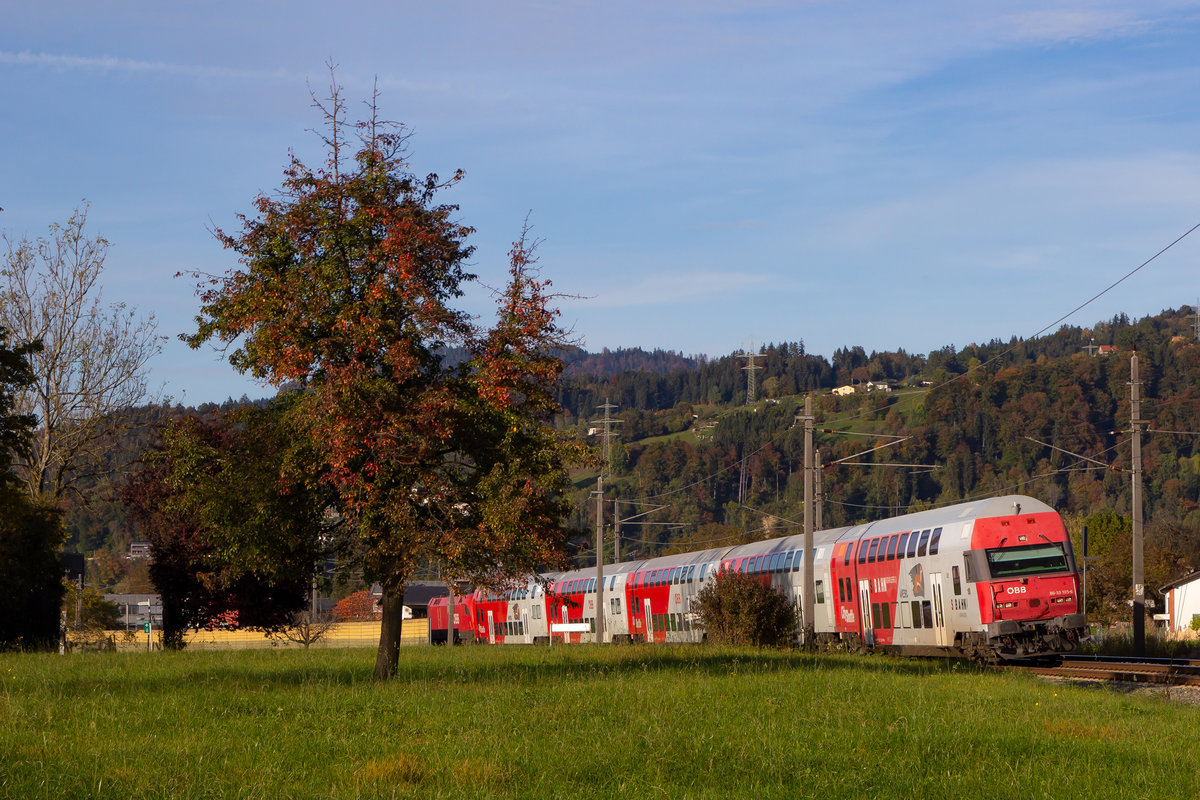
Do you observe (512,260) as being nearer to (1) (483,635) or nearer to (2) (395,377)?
(2) (395,377)

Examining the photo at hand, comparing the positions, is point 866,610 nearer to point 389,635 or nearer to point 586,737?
point 389,635

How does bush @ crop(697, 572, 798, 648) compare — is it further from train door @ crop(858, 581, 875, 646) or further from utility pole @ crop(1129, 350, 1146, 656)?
utility pole @ crop(1129, 350, 1146, 656)

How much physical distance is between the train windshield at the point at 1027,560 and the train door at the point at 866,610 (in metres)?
6.45

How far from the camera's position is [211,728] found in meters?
14.2

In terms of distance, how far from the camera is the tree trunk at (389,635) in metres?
21.4

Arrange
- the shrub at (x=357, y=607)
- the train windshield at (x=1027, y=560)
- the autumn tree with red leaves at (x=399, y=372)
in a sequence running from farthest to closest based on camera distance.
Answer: the shrub at (x=357, y=607) < the train windshield at (x=1027, y=560) < the autumn tree with red leaves at (x=399, y=372)

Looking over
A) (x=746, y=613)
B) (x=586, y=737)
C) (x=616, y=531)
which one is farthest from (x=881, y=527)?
(x=586, y=737)

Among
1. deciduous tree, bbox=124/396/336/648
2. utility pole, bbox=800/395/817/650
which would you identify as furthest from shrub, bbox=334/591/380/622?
deciduous tree, bbox=124/396/336/648

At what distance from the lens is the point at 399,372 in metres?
19.1

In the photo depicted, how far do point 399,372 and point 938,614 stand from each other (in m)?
18.4

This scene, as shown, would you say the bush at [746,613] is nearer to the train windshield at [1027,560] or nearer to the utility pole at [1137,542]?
the train windshield at [1027,560]

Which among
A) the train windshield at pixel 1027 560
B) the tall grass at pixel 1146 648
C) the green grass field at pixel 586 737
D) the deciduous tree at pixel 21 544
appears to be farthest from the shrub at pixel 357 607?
the green grass field at pixel 586 737

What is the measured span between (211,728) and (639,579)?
139 ft

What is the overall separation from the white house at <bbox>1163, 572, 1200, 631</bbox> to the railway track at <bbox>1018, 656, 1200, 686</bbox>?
46.9 meters
